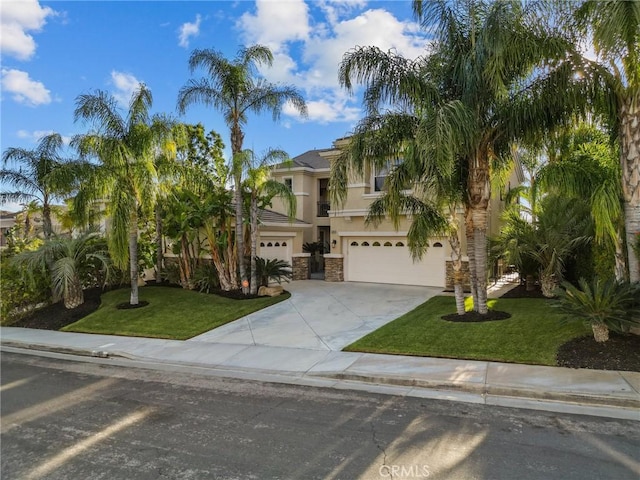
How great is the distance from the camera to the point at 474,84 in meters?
8.98

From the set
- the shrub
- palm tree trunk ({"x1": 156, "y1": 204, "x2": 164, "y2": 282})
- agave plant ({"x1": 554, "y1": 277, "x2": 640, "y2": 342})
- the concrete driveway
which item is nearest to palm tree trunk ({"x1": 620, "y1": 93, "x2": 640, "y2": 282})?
agave plant ({"x1": 554, "y1": 277, "x2": 640, "y2": 342})

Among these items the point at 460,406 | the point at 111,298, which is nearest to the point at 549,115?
the point at 460,406

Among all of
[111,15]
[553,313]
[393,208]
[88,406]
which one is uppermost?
[111,15]

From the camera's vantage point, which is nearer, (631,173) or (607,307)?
(607,307)

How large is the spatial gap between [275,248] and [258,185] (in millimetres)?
5642

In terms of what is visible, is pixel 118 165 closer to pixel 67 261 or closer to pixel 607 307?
pixel 67 261

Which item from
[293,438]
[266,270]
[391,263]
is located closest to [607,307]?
[293,438]

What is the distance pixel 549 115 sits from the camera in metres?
9.03

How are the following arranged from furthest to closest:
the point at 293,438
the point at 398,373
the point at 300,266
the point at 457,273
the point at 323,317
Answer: the point at 300,266 < the point at 323,317 < the point at 457,273 < the point at 398,373 < the point at 293,438

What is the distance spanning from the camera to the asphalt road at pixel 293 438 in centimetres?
417

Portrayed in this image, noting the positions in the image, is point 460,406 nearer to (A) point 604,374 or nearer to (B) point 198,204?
(A) point 604,374

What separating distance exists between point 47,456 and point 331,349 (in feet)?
17.9

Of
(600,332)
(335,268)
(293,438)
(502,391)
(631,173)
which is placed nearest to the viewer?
(293,438)

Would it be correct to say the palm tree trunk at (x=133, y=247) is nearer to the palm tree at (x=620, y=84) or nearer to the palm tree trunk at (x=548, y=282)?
the palm tree at (x=620, y=84)
